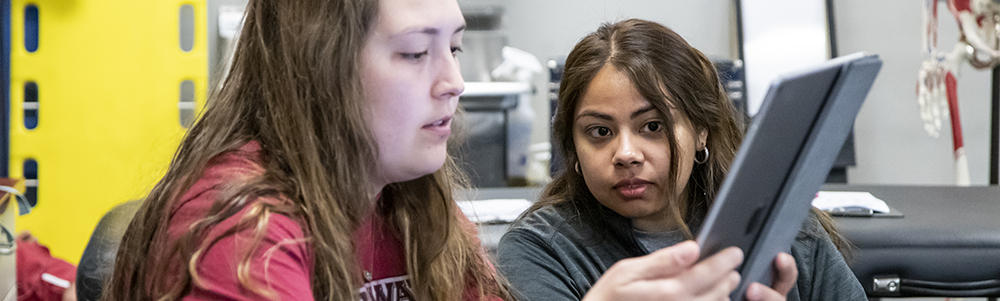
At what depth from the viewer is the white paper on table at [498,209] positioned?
5.24 ft

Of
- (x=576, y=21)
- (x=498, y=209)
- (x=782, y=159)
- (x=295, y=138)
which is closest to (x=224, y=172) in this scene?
(x=295, y=138)

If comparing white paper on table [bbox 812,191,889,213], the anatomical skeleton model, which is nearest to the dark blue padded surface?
white paper on table [bbox 812,191,889,213]

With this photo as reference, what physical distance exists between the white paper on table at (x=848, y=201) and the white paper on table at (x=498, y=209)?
611mm

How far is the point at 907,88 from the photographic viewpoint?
3.85 m

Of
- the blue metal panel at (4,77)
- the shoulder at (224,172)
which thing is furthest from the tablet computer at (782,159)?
the blue metal panel at (4,77)

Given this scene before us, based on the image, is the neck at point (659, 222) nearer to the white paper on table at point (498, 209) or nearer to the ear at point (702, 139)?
the ear at point (702, 139)

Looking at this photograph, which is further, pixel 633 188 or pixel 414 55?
pixel 633 188

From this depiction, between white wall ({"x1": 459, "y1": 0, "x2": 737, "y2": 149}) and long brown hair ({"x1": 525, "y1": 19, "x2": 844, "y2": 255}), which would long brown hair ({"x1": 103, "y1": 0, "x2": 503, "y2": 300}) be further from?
white wall ({"x1": 459, "y1": 0, "x2": 737, "y2": 149})

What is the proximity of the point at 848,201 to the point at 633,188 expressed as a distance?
2.74 ft

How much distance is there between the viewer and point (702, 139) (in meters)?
1.12

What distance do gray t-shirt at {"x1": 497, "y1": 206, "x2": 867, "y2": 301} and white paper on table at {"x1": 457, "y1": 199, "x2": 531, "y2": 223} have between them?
430 millimetres

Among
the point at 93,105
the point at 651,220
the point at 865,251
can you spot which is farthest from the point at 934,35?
the point at 93,105

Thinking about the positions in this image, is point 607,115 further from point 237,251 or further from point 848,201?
point 848,201

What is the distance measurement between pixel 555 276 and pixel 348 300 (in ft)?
1.38
